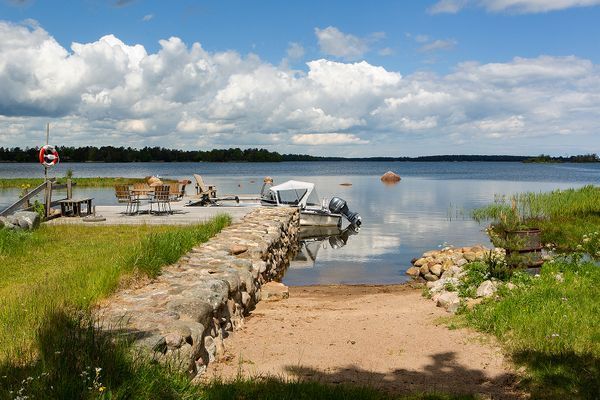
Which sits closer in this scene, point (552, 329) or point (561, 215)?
point (552, 329)

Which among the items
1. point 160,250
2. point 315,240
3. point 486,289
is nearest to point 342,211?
point 315,240

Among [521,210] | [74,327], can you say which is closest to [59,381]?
[74,327]

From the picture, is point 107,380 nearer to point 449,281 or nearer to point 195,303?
point 195,303

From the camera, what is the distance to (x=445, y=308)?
9234 mm

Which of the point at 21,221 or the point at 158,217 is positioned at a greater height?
the point at 21,221

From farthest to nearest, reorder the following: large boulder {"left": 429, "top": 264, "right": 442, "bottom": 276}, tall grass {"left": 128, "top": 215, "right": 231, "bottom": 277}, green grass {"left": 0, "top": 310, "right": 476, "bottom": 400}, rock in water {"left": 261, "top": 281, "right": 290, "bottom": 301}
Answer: large boulder {"left": 429, "top": 264, "right": 442, "bottom": 276}
rock in water {"left": 261, "top": 281, "right": 290, "bottom": 301}
tall grass {"left": 128, "top": 215, "right": 231, "bottom": 277}
green grass {"left": 0, "top": 310, "right": 476, "bottom": 400}

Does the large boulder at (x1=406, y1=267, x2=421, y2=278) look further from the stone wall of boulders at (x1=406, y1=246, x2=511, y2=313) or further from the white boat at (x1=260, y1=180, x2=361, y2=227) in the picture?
the white boat at (x1=260, y1=180, x2=361, y2=227)

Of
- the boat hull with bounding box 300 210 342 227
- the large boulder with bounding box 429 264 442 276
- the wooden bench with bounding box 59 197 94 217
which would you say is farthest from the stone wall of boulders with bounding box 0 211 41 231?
the boat hull with bounding box 300 210 342 227

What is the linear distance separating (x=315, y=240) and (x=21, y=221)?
40.5 ft

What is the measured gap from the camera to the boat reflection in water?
19.3 meters

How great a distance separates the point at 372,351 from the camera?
23.1 feet

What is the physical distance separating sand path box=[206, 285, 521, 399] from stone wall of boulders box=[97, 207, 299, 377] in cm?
35

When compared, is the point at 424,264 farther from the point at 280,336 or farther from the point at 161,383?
the point at 161,383

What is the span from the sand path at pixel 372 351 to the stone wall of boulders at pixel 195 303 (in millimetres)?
350
